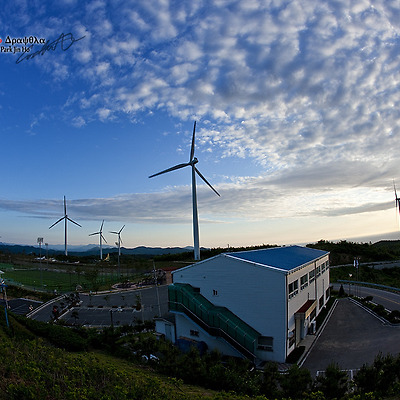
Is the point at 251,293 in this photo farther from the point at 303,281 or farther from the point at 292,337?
the point at 303,281

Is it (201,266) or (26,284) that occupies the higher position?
(201,266)

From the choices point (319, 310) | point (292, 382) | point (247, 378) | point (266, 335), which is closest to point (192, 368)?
point (247, 378)

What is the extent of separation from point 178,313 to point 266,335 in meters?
7.12

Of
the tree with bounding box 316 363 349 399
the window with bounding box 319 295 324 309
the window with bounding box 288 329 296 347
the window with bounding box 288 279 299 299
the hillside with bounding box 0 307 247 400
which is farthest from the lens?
the window with bounding box 319 295 324 309

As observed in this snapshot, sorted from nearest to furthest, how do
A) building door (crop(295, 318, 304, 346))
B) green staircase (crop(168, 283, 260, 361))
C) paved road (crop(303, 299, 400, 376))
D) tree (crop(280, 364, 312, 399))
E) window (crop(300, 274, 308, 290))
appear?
tree (crop(280, 364, 312, 399)) < paved road (crop(303, 299, 400, 376)) < green staircase (crop(168, 283, 260, 361)) < building door (crop(295, 318, 304, 346)) < window (crop(300, 274, 308, 290))

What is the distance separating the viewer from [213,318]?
2453 centimetres

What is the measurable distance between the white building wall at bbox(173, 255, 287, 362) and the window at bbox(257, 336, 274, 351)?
0.22 metres

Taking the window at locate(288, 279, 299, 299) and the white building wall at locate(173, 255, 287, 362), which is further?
the window at locate(288, 279, 299, 299)

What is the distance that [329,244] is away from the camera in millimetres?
98250

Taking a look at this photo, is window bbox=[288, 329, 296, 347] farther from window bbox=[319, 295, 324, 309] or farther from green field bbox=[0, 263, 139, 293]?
green field bbox=[0, 263, 139, 293]

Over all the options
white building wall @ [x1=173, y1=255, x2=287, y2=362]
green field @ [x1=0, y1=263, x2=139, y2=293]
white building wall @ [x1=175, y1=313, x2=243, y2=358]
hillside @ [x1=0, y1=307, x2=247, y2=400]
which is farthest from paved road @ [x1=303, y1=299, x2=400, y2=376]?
green field @ [x1=0, y1=263, x2=139, y2=293]

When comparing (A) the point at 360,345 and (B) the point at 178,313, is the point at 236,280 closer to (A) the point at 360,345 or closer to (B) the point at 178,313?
(B) the point at 178,313

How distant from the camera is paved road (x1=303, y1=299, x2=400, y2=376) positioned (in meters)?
23.1

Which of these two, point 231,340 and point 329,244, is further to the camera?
point 329,244
